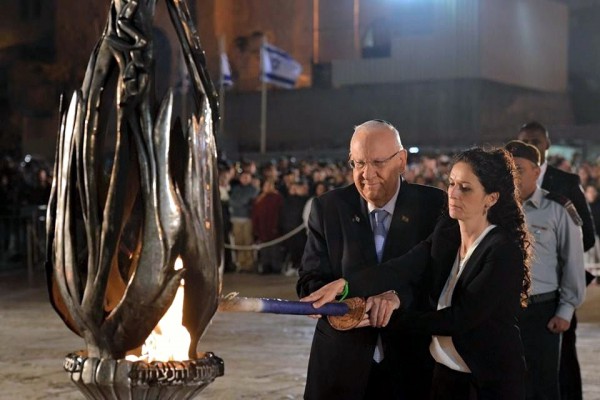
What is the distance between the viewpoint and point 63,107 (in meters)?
3.38

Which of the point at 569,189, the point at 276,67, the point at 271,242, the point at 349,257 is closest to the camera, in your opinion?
the point at 349,257

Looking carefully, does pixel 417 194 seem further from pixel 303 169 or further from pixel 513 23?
pixel 513 23

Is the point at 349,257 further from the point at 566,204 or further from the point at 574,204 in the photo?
the point at 574,204

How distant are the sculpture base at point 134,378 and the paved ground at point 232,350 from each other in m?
4.70

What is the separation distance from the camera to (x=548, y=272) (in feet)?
20.0

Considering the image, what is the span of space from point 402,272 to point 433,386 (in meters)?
0.47

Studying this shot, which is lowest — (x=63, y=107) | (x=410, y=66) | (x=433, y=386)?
(x=433, y=386)

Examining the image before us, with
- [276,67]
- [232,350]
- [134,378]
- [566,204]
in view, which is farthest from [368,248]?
[276,67]

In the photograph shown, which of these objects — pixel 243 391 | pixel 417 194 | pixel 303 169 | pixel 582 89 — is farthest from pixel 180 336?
pixel 582 89

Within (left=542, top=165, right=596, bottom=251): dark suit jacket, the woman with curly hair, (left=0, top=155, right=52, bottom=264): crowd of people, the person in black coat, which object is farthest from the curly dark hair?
(left=0, top=155, right=52, bottom=264): crowd of people

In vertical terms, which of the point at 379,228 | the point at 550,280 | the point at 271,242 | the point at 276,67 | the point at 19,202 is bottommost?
the point at 271,242

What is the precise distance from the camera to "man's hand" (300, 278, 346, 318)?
3983 mm

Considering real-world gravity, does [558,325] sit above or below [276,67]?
below

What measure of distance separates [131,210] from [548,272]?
342cm
